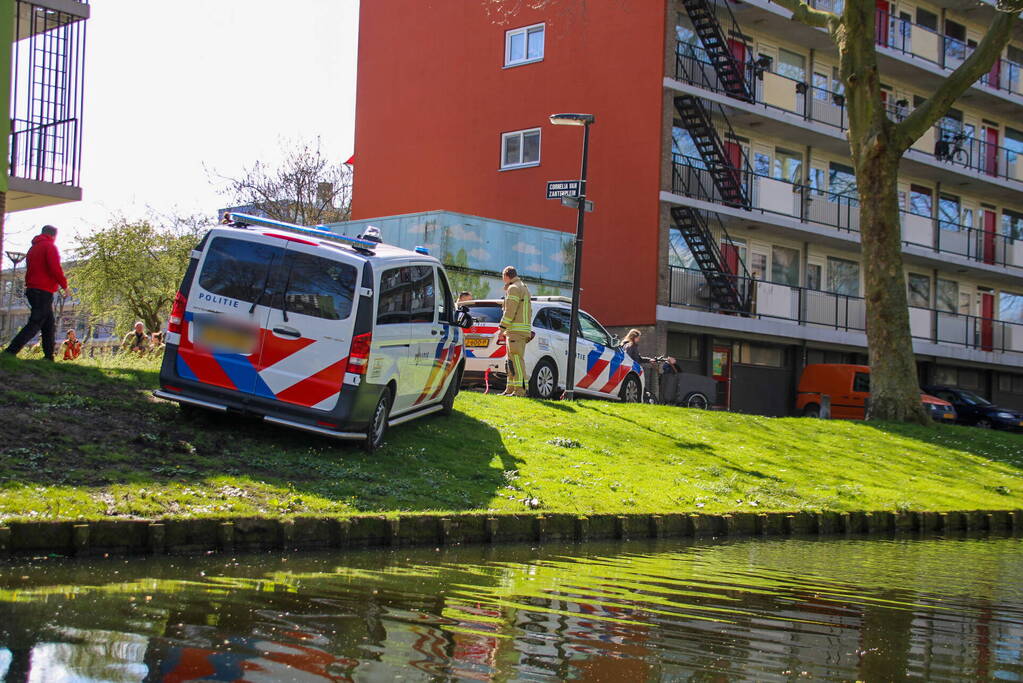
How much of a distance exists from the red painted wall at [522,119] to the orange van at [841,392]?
586 centimetres

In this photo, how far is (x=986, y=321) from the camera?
45.2 metres

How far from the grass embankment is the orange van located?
1409 centimetres

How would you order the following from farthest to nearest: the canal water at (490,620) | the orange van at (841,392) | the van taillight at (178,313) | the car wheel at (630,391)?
the orange van at (841,392)
the car wheel at (630,391)
the van taillight at (178,313)
the canal water at (490,620)

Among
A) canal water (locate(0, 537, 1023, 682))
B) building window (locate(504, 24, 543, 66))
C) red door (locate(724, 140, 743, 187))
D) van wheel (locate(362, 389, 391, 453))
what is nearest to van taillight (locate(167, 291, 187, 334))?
van wheel (locate(362, 389, 391, 453))

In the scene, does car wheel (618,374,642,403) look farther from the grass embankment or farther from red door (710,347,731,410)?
red door (710,347,731,410)

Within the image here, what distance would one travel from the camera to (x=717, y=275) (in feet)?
115

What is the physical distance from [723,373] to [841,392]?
3.57 meters

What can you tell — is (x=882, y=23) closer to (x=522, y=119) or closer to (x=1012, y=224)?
(x=1012, y=224)

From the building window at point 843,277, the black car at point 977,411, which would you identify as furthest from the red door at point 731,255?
the black car at point 977,411

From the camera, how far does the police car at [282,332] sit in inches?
468

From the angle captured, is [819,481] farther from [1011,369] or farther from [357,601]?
→ [1011,369]

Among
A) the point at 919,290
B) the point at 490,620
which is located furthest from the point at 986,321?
the point at 490,620

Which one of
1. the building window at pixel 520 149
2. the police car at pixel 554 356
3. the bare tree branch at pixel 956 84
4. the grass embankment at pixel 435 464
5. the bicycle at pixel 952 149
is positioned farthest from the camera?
the bicycle at pixel 952 149

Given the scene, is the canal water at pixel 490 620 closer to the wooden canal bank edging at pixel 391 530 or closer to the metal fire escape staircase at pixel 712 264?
the wooden canal bank edging at pixel 391 530
